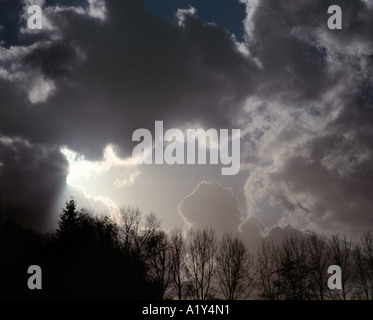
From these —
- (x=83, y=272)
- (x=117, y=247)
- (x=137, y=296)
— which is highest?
(x=117, y=247)

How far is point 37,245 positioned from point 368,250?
60408 millimetres

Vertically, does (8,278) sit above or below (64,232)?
Answer: below
